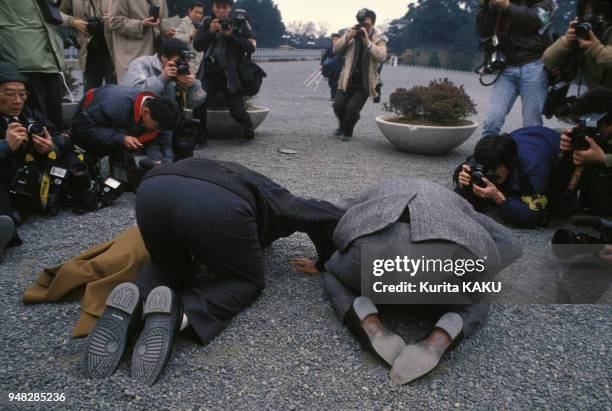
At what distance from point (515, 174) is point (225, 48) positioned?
11.0 ft

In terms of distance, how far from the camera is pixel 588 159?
2.99m

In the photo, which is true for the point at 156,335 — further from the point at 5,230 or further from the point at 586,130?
the point at 586,130

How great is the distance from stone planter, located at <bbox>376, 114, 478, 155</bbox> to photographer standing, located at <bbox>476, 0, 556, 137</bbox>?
0.90 meters

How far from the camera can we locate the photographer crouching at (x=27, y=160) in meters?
2.95

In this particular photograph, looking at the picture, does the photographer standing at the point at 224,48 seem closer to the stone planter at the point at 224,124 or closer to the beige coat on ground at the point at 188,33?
the stone planter at the point at 224,124

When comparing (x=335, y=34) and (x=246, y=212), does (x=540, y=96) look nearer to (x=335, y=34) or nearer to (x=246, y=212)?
(x=246, y=212)

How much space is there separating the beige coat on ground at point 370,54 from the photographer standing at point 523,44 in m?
1.61

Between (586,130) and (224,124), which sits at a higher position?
(586,130)

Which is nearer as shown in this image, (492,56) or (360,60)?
(492,56)

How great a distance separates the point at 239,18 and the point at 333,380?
435cm

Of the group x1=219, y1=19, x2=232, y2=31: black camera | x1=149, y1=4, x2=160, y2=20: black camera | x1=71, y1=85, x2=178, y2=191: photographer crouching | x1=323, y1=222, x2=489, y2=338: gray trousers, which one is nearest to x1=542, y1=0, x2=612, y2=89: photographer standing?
x1=323, y1=222, x2=489, y2=338: gray trousers

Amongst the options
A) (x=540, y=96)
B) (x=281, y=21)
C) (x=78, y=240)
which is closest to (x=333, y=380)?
(x=78, y=240)

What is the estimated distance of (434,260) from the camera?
1.93 m

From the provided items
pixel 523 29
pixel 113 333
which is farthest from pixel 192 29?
pixel 113 333
